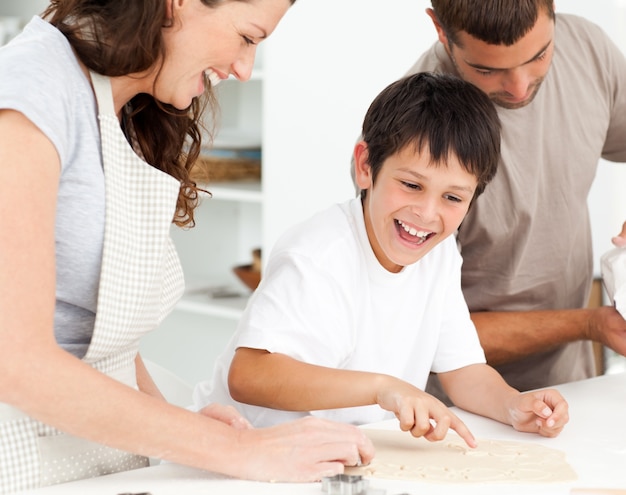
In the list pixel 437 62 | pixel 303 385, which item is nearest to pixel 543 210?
pixel 437 62

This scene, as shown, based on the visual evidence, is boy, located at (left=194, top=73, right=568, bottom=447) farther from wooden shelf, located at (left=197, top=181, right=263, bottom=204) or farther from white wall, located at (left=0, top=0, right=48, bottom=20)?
white wall, located at (left=0, top=0, right=48, bottom=20)

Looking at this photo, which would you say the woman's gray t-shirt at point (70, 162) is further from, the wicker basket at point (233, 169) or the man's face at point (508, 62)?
the wicker basket at point (233, 169)

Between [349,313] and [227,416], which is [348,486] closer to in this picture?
[227,416]

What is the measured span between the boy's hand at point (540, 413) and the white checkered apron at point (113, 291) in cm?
55

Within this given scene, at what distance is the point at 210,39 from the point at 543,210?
3.01 feet

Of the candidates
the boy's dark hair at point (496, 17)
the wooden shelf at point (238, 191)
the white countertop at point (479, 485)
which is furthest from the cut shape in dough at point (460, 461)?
the wooden shelf at point (238, 191)

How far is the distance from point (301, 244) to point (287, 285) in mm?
80

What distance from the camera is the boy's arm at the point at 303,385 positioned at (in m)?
1.25

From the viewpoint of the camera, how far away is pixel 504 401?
135cm

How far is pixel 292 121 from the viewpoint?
2.85 metres

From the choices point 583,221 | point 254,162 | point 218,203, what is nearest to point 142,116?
point 583,221

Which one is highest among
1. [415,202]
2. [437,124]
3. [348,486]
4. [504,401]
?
[437,124]

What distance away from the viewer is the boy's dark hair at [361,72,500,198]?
4.67 ft

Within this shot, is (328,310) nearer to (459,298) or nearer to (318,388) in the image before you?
(318,388)
